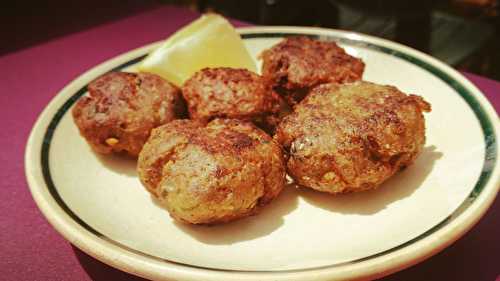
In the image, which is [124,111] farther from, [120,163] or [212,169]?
[212,169]

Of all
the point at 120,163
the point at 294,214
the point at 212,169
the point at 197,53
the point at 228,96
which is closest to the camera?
the point at 212,169

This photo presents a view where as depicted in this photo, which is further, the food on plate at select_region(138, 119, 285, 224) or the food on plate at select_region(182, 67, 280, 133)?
the food on plate at select_region(182, 67, 280, 133)

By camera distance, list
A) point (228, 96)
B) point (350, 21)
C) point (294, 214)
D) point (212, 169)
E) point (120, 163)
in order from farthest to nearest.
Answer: point (350, 21) → point (120, 163) → point (228, 96) → point (294, 214) → point (212, 169)

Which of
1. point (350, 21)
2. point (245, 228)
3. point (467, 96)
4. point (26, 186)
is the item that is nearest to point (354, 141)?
point (245, 228)

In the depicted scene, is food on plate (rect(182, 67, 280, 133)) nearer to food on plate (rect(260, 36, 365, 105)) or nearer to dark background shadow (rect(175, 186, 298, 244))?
food on plate (rect(260, 36, 365, 105))

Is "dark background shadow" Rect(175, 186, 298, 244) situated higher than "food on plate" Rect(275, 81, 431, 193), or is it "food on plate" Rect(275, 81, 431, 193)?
"food on plate" Rect(275, 81, 431, 193)

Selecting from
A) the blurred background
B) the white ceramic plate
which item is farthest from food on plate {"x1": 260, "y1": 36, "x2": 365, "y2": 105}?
the blurred background
